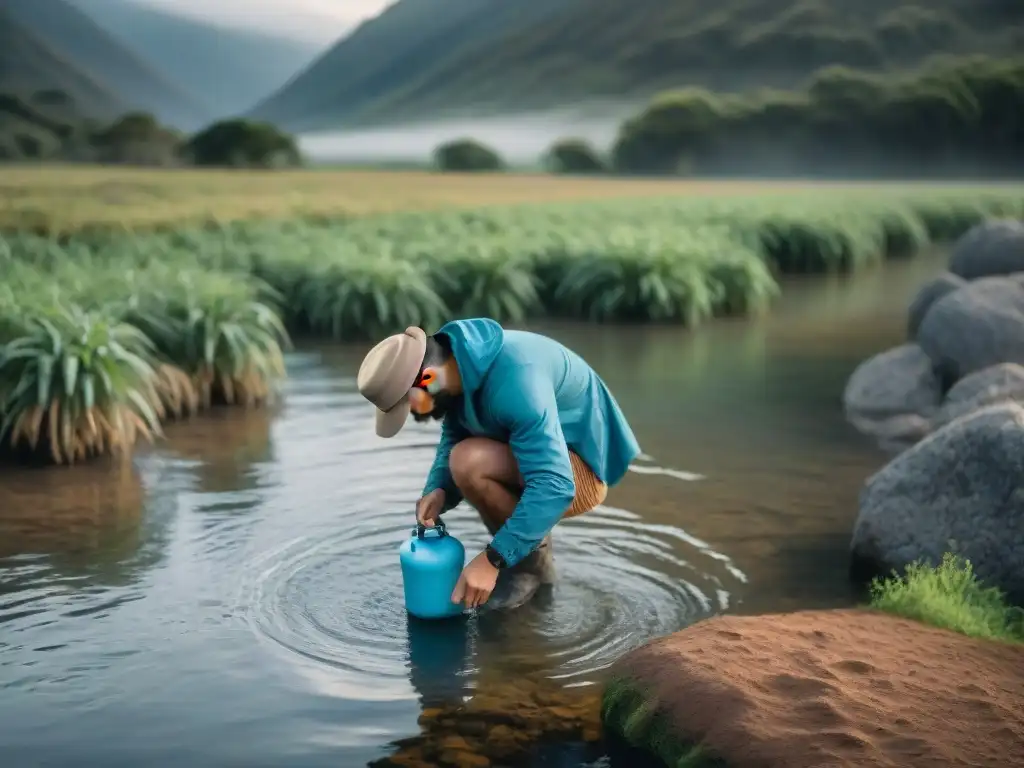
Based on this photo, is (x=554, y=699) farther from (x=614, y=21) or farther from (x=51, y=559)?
(x=614, y=21)

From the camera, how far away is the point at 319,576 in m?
4.71

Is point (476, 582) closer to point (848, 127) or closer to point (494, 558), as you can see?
point (494, 558)

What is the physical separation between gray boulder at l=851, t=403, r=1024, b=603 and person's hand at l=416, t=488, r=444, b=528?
5.52ft

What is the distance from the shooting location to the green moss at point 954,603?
3980mm

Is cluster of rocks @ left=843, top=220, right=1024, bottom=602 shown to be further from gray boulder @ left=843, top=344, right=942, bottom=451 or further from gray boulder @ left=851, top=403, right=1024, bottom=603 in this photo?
gray boulder @ left=843, top=344, right=942, bottom=451

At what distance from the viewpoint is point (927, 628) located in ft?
12.8

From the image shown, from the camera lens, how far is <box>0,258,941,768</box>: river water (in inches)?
142

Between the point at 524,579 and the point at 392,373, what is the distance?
3.59ft

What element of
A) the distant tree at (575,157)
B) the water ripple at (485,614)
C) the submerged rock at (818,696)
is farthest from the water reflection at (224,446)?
the distant tree at (575,157)

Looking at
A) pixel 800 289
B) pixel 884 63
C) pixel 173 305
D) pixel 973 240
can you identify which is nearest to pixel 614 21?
pixel 884 63

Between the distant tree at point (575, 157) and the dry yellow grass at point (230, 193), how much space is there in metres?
0.47

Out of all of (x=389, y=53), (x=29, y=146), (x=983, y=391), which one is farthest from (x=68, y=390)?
(x=389, y=53)

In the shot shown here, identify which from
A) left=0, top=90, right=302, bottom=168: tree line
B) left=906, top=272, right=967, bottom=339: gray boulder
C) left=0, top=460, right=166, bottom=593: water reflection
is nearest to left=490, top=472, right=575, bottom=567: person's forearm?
left=0, top=460, right=166, bottom=593: water reflection

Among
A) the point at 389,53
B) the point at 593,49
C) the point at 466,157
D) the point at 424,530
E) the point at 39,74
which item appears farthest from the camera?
the point at 593,49
